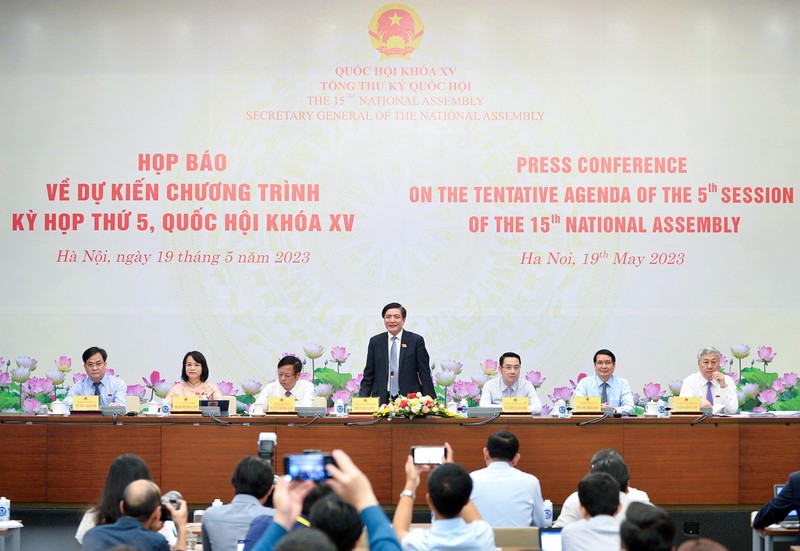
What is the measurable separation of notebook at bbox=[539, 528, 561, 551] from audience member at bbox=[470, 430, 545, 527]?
0.58 meters

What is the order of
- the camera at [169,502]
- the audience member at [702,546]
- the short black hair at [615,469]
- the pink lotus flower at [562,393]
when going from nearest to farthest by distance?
the audience member at [702,546]
the camera at [169,502]
the short black hair at [615,469]
the pink lotus flower at [562,393]

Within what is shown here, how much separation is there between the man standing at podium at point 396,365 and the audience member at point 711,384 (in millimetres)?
1803

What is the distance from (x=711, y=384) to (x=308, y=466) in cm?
487

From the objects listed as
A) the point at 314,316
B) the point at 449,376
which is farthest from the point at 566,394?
the point at 314,316

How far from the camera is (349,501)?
235 centimetres

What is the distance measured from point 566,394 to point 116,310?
11.6 feet

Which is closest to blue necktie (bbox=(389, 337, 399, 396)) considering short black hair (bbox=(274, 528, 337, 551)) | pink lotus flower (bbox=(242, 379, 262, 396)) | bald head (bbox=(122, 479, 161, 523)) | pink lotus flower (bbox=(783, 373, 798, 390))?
pink lotus flower (bbox=(242, 379, 262, 396))

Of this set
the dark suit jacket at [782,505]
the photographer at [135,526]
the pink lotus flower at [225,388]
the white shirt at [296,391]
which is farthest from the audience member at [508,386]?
the photographer at [135,526]

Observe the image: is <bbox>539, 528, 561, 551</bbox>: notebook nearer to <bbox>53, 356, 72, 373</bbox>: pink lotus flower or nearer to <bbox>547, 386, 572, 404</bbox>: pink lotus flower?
<bbox>547, 386, 572, 404</bbox>: pink lotus flower

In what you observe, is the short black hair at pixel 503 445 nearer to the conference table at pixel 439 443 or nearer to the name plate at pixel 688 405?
the conference table at pixel 439 443

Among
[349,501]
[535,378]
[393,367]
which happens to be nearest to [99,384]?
A: [393,367]

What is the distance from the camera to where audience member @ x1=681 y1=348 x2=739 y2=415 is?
6.70m

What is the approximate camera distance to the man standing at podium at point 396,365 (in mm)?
6852

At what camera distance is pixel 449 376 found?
7.72m
